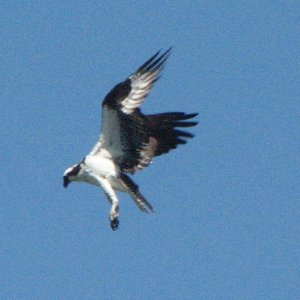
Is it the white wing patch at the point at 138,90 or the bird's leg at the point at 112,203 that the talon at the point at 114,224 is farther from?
the white wing patch at the point at 138,90

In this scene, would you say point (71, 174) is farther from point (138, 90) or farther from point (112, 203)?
point (138, 90)

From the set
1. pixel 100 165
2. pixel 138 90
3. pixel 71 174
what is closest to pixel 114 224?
pixel 100 165

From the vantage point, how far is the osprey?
45.5 m

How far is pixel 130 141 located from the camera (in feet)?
151

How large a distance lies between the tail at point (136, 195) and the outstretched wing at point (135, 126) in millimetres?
323

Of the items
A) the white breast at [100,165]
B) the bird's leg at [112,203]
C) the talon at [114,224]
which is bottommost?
the talon at [114,224]

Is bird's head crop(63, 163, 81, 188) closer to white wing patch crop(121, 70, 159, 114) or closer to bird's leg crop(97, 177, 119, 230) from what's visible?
bird's leg crop(97, 177, 119, 230)

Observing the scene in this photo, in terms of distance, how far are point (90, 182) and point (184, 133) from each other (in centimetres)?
184

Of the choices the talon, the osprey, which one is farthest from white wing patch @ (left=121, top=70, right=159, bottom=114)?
the talon

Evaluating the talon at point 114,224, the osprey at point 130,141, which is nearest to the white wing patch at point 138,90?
the osprey at point 130,141

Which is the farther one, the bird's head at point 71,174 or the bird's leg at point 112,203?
the bird's head at point 71,174

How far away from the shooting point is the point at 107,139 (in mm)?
45906

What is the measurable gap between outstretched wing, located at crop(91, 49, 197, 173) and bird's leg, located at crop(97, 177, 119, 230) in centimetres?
55

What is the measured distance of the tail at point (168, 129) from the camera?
4603cm
